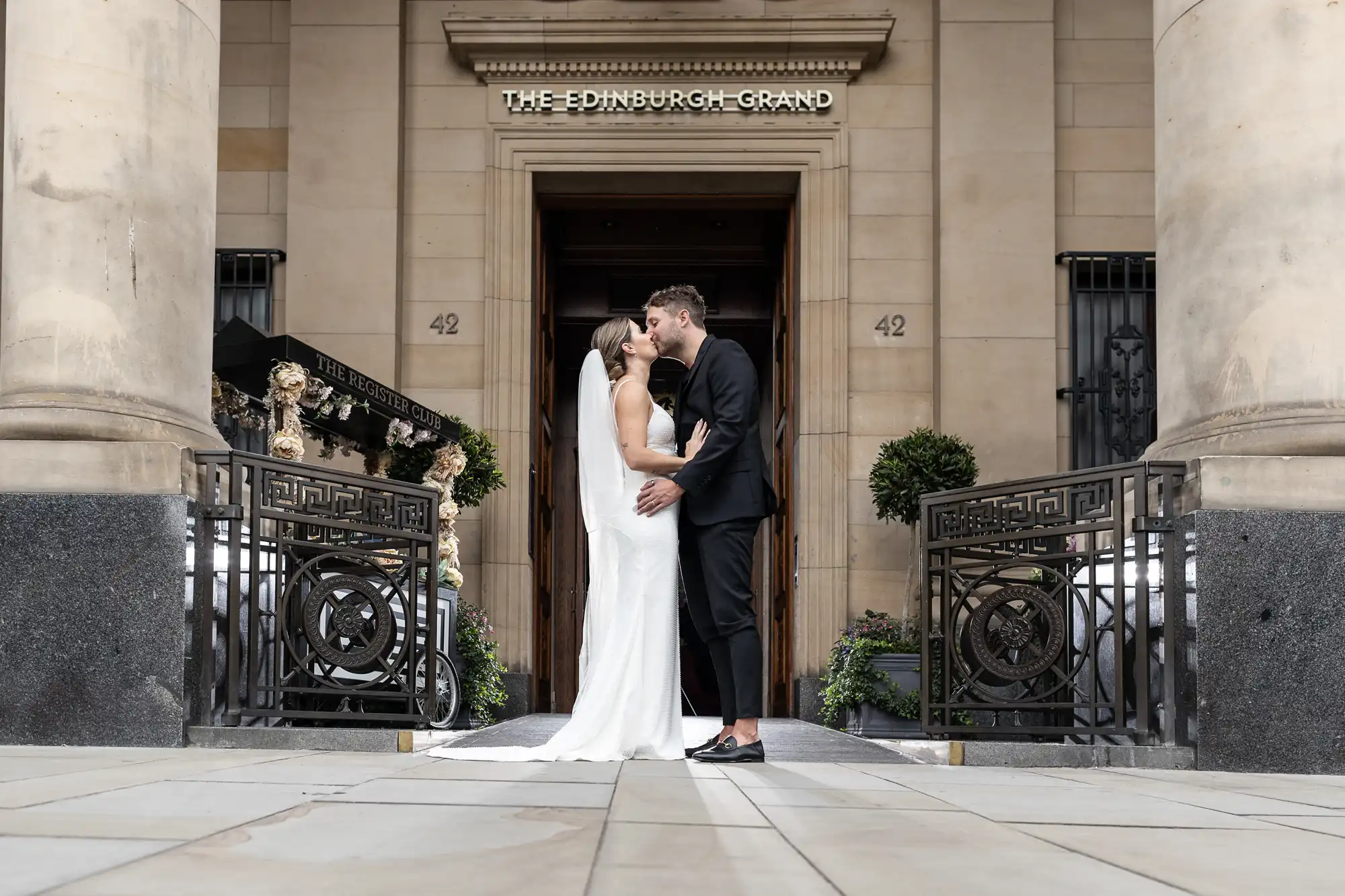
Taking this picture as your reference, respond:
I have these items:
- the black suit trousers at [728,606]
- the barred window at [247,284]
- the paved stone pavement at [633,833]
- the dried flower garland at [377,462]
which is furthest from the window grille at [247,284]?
the paved stone pavement at [633,833]

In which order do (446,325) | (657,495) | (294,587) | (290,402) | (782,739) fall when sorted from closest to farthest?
(657,495), (294,587), (782,739), (290,402), (446,325)

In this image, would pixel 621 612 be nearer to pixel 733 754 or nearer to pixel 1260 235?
pixel 733 754

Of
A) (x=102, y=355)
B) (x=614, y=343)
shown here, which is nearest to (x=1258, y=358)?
(x=614, y=343)

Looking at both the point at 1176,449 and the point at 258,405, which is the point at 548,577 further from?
the point at 1176,449

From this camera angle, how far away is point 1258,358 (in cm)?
666

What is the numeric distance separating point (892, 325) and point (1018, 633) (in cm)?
659

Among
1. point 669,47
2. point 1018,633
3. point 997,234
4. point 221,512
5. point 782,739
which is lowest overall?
point 782,739

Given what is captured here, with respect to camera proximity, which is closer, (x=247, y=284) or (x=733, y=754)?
(x=733, y=754)

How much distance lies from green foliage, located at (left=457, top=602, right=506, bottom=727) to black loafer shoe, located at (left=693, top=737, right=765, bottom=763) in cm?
512

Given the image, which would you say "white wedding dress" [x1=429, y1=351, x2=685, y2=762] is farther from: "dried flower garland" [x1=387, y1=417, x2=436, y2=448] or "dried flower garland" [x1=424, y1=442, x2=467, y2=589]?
"dried flower garland" [x1=424, y1=442, x2=467, y2=589]

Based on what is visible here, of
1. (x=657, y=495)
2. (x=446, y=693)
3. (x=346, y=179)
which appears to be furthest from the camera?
(x=346, y=179)

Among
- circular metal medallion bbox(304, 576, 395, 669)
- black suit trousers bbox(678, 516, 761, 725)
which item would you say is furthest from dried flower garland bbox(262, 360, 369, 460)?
black suit trousers bbox(678, 516, 761, 725)

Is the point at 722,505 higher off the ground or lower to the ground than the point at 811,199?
lower

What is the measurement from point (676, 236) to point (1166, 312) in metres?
9.94
